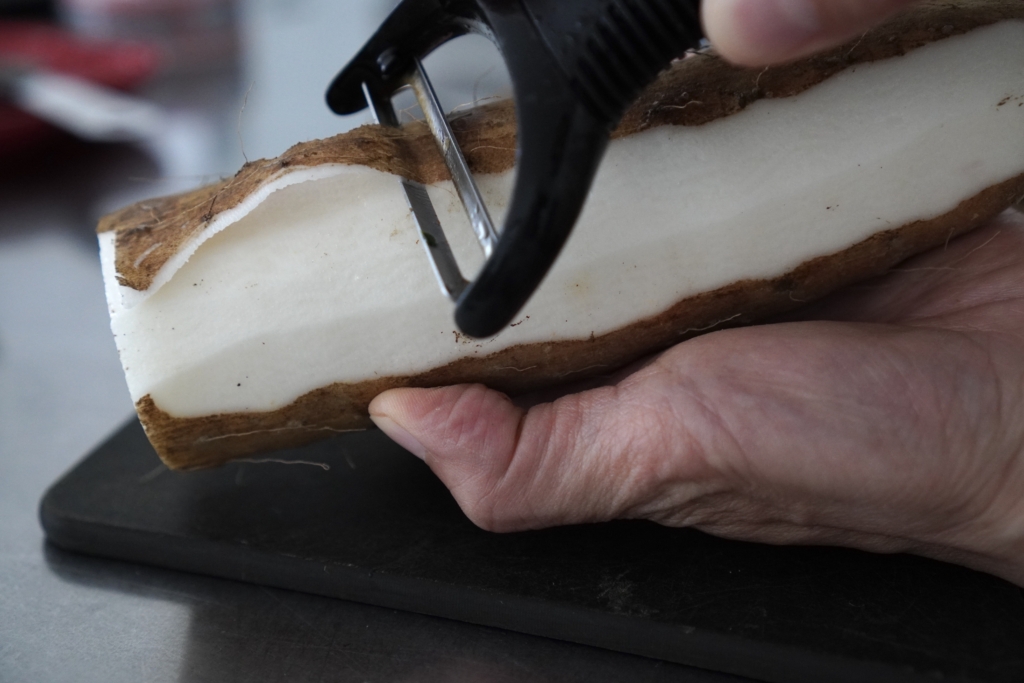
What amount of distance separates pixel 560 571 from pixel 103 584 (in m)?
0.43

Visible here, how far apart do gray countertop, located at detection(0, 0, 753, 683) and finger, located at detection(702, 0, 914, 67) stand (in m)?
0.35

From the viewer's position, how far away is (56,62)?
1964mm

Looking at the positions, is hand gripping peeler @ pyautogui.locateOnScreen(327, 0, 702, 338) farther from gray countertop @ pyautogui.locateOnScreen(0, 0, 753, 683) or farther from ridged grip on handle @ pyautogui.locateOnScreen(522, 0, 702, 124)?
gray countertop @ pyautogui.locateOnScreen(0, 0, 753, 683)

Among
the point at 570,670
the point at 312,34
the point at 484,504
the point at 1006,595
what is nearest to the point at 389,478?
the point at 484,504

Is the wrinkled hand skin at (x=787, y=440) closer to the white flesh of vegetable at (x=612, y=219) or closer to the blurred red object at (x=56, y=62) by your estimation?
the white flesh of vegetable at (x=612, y=219)

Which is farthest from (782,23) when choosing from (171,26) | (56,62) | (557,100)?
(171,26)

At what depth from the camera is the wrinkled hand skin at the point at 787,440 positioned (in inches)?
25.0

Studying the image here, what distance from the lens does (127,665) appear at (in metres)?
0.69

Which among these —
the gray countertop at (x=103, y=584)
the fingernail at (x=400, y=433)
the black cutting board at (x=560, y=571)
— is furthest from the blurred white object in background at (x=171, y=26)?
the fingernail at (x=400, y=433)

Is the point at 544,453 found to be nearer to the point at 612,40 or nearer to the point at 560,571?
the point at 560,571

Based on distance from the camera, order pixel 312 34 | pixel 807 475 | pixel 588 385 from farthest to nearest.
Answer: pixel 312 34 < pixel 588 385 < pixel 807 475

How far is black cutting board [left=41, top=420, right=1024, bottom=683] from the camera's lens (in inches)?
24.6

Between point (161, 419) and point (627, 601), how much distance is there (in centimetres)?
42

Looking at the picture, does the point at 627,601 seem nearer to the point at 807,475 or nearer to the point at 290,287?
the point at 807,475
